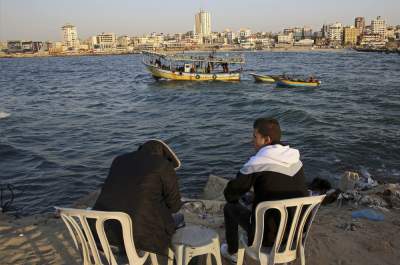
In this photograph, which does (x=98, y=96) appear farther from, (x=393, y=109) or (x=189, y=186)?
(x=189, y=186)

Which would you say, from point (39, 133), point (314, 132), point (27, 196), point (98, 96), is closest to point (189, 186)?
point (27, 196)

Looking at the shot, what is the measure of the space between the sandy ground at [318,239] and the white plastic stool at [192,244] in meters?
0.88

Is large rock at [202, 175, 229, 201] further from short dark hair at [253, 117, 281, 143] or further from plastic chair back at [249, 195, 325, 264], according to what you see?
short dark hair at [253, 117, 281, 143]

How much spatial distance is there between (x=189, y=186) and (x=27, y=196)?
3850mm

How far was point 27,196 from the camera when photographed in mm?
9430

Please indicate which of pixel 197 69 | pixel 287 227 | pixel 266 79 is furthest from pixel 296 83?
pixel 287 227

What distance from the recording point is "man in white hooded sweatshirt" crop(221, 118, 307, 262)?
11.0 feet

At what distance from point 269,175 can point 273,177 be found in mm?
41

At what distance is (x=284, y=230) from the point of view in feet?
11.3

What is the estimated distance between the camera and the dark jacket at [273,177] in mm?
3359

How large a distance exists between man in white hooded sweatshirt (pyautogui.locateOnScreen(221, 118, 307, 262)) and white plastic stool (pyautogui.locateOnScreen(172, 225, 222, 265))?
363mm

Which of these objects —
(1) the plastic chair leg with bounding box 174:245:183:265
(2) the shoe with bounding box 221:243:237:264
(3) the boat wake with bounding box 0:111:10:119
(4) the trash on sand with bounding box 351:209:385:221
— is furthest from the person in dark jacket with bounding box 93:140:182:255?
(3) the boat wake with bounding box 0:111:10:119

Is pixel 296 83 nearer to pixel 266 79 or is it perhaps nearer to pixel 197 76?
pixel 266 79

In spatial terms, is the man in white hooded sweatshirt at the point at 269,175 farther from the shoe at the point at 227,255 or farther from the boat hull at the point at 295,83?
the boat hull at the point at 295,83
